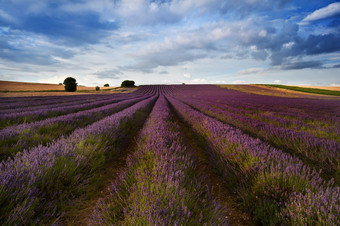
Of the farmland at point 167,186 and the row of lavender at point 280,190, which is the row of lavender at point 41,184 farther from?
the row of lavender at point 280,190

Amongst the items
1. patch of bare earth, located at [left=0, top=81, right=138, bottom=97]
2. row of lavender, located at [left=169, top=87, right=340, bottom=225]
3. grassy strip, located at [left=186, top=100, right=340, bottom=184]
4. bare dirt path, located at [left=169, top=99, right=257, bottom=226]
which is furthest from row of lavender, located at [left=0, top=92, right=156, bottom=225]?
patch of bare earth, located at [left=0, top=81, right=138, bottom=97]

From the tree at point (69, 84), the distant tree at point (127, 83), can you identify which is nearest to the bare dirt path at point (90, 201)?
the tree at point (69, 84)

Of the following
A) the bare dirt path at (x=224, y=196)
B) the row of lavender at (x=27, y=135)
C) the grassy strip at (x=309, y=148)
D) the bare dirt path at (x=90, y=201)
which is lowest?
the bare dirt path at (x=224, y=196)

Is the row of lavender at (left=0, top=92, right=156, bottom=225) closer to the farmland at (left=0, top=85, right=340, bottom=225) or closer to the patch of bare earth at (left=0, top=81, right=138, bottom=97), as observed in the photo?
the farmland at (left=0, top=85, right=340, bottom=225)

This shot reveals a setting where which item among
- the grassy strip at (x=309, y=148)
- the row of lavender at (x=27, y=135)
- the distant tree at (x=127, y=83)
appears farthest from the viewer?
the distant tree at (x=127, y=83)

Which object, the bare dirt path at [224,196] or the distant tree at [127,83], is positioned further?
the distant tree at [127,83]

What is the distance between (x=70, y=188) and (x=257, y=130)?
4964mm

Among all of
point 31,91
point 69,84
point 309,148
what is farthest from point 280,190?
point 69,84

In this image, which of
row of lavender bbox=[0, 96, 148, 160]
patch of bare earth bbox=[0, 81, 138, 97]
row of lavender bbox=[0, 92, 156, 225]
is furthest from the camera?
patch of bare earth bbox=[0, 81, 138, 97]

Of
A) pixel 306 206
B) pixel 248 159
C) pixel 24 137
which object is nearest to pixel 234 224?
pixel 306 206

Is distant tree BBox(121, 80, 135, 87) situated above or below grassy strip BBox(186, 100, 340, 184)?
above

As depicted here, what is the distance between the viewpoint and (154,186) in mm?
1536

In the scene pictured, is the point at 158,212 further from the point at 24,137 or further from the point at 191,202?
A: the point at 24,137

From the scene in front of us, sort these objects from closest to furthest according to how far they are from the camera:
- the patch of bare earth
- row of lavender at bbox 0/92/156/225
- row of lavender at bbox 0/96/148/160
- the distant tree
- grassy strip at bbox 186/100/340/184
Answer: row of lavender at bbox 0/92/156/225, grassy strip at bbox 186/100/340/184, row of lavender at bbox 0/96/148/160, the patch of bare earth, the distant tree
